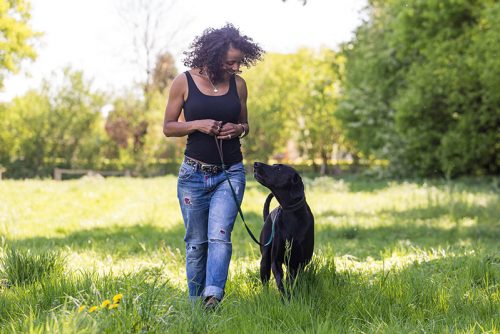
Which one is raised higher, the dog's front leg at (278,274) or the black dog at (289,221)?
the black dog at (289,221)

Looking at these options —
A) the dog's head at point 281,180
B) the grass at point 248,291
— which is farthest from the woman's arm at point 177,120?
the grass at point 248,291

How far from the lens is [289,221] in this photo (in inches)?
207

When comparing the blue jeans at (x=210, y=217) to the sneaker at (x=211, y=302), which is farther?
the blue jeans at (x=210, y=217)

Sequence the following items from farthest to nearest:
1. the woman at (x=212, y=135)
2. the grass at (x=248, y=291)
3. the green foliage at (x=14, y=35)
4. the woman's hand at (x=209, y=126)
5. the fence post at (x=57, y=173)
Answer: the fence post at (x=57, y=173) < the green foliage at (x=14, y=35) < the woman at (x=212, y=135) < the woman's hand at (x=209, y=126) < the grass at (x=248, y=291)

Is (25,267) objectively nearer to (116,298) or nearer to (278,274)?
(116,298)

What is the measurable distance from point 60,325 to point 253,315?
1.39 meters

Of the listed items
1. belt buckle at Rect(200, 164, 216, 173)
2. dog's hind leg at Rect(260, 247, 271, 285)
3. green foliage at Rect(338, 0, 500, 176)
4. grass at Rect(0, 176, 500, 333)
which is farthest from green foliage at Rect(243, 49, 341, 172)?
belt buckle at Rect(200, 164, 216, 173)

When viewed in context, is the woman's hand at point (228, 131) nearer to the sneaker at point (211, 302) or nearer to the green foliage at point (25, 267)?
the sneaker at point (211, 302)

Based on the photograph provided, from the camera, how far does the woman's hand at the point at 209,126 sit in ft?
15.8

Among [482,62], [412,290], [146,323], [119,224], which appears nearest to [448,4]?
[482,62]

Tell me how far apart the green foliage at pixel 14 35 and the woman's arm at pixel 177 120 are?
91.6ft

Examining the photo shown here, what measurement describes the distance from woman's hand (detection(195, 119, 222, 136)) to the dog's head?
554 millimetres

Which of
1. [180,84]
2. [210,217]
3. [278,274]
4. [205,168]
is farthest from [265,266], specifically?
[180,84]

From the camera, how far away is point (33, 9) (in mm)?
33188
